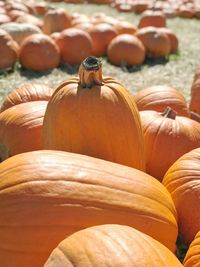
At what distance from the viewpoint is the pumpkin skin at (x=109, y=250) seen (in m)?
1.28

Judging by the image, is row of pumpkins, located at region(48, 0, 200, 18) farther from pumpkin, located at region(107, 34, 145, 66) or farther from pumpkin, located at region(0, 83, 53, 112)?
pumpkin, located at region(0, 83, 53, 112)

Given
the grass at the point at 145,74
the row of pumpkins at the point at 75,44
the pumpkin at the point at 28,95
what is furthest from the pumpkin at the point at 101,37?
the pumpkin at the point at 28,95

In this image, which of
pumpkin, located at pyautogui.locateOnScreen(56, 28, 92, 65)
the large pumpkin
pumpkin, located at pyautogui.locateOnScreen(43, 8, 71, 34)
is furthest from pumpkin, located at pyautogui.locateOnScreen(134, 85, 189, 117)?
pumpkin, located at pyautogui.locateOnScreen(43, 8, 71, 34)

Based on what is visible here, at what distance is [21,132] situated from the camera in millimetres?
2520

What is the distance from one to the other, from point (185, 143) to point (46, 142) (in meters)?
0.81

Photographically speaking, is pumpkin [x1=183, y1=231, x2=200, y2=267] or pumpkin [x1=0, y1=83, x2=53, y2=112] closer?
pumpkin [x1=183, y1=231, x2=200, y2=267]

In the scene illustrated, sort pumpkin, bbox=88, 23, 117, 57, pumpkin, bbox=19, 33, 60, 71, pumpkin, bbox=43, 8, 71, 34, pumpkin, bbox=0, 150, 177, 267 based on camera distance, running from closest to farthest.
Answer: pumpkin, bbox=0, 150, 177, 267 < pumpkin, bbox=19, 33, 60, 71 < pumpkin, bbox=88, 23, 117, 57 < pumpkin, bbox=43, 8, 71, 34

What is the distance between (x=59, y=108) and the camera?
6.84ft

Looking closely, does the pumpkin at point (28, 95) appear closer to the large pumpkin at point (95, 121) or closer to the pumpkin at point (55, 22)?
the large pumpkin at point (95, 121)

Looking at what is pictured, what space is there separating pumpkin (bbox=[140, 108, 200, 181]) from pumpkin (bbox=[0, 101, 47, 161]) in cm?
60

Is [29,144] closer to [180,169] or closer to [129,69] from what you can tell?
[180,169]

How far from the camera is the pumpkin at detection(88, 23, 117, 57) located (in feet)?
Answer: 22.8

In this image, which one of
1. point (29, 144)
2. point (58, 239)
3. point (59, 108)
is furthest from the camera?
point (29, 144)

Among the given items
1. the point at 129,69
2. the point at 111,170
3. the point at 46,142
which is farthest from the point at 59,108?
the point at 129,69
